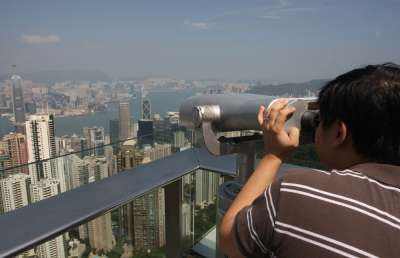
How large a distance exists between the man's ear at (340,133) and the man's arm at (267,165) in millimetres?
100

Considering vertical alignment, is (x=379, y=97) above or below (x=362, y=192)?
above

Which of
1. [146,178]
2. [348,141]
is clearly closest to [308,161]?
[348,141]

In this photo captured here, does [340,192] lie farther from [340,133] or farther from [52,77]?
[52,77]

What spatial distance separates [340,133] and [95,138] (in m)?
2.96

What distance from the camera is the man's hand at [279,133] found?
28.0 inches

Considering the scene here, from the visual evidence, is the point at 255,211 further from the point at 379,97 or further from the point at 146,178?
the point at 146,178

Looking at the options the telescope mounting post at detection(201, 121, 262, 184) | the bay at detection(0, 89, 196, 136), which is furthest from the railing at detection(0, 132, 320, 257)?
the bay at detection(0, 89, 196, 136)

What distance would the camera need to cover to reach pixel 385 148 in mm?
614

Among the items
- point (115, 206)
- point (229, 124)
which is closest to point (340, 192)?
point (229, 124)

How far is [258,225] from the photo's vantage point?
55cm

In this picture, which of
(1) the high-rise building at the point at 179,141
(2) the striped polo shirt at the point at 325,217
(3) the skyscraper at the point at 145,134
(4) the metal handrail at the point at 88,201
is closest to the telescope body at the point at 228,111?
(2) the striped polo shirt at the point at 325,217

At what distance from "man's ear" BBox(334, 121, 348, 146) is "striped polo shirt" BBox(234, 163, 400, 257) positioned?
0.28ft

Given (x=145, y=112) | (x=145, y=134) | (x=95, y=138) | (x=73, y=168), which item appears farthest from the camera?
(x=95, y=138)

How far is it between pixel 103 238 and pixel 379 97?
128 centimetres
